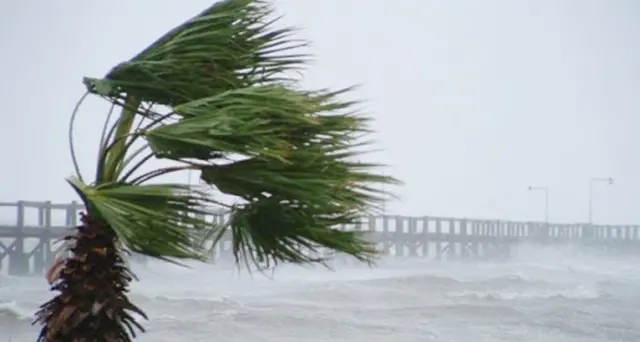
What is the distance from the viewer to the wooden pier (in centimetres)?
235

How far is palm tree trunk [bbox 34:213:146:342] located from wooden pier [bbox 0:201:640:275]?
87cm

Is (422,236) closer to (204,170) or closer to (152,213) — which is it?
(204,170)

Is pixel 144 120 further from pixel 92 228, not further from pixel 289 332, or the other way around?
pixel 289 332

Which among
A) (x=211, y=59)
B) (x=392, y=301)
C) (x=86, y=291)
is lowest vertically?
(x=392, y=301)

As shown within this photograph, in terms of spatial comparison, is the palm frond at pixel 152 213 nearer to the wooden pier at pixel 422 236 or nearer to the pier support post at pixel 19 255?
the wooden pier at pixel 422 236

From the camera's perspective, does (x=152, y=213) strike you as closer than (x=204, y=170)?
Yes

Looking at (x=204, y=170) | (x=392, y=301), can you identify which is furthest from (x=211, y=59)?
(x=392, y=301)

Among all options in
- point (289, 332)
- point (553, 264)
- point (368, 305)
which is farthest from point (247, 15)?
point (553, 264)

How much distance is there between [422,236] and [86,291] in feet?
6.29

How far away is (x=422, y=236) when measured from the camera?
3.05 m

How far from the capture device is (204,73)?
1346 millimetres

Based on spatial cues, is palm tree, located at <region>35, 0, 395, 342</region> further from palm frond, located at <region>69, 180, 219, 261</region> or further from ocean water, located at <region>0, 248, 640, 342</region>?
ocean water, located at <region>0, 248, 640, 342</region>

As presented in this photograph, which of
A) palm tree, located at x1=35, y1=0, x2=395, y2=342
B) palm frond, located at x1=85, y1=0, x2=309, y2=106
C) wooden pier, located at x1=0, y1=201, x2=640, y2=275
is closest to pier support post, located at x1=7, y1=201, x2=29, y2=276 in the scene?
wooden pier, located at x1=0, y1=201, x2=640, y2=275

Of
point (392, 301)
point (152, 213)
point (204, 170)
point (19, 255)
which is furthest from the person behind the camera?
point (392, 301)
